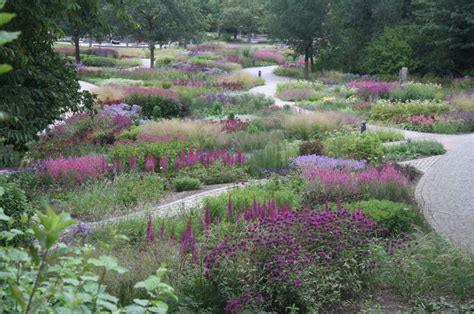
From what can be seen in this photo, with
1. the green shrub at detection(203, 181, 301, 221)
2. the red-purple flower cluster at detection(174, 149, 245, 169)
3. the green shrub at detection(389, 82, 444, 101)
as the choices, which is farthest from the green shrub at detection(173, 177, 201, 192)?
Result: the green shrub at detection(389, 82, 444, 101)

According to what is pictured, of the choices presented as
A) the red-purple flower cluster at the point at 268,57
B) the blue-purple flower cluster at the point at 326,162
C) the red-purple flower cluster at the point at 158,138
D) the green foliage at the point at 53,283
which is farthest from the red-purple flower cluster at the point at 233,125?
the red-purple flower cluster at the point at 268,57

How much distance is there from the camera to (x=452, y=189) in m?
11.3

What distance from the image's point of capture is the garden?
10.6 feet

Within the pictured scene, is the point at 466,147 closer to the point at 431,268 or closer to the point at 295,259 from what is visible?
the point at 431,268

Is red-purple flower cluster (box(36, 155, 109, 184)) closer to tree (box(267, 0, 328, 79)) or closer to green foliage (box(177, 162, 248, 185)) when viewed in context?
green foliage (box(177, 162, 248, 185))

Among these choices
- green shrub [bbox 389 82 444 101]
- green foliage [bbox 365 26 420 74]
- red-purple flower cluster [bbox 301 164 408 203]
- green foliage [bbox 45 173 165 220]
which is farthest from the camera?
green foliage [bbox 365 26 420 74]

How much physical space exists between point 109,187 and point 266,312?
5.34 metres

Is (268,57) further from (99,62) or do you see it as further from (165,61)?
(99,62)

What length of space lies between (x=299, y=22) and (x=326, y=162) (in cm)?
2659

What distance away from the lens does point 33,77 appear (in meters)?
8.45

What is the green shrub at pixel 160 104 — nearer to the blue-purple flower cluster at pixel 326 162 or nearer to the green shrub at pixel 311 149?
the green shrub at pixel 311 149

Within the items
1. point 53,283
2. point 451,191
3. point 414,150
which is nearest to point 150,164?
point 451,191

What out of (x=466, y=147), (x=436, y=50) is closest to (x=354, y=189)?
(x=466, y=147)

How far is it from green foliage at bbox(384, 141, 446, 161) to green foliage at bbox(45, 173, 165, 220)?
609cm
